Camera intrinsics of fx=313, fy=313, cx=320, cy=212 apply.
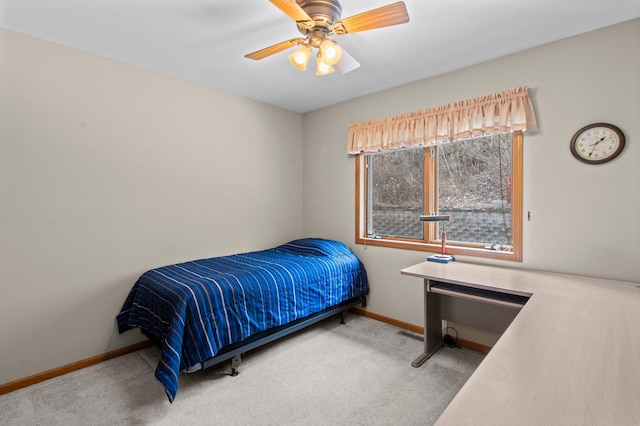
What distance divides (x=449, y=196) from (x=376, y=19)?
6.28ft

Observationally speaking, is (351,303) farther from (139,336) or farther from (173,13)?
(173,13)

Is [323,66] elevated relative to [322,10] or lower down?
lower down

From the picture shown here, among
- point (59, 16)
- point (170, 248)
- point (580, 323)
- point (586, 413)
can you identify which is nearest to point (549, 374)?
point (586, 413)

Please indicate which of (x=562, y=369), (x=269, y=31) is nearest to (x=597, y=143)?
(x=562, y=369)

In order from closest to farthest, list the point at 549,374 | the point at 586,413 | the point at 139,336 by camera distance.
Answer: the point at 586,413 → the point at 549,374 → the point at 139,336

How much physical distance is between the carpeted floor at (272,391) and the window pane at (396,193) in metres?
1.20

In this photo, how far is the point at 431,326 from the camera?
2.69 meters

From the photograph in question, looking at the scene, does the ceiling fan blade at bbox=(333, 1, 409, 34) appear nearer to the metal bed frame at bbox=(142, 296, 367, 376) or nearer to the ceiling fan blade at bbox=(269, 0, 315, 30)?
the ceiling fan blade at bbox=(269, 0, 315, 30)

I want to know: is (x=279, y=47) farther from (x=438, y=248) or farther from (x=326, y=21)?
(x=438, y=248)

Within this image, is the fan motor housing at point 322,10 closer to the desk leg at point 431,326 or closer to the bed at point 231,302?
the bed at point 231,302

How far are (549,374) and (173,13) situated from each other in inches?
104

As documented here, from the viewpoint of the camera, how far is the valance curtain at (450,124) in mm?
2474

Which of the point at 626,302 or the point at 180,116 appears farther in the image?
the point at 180,116

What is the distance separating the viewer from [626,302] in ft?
5.48
